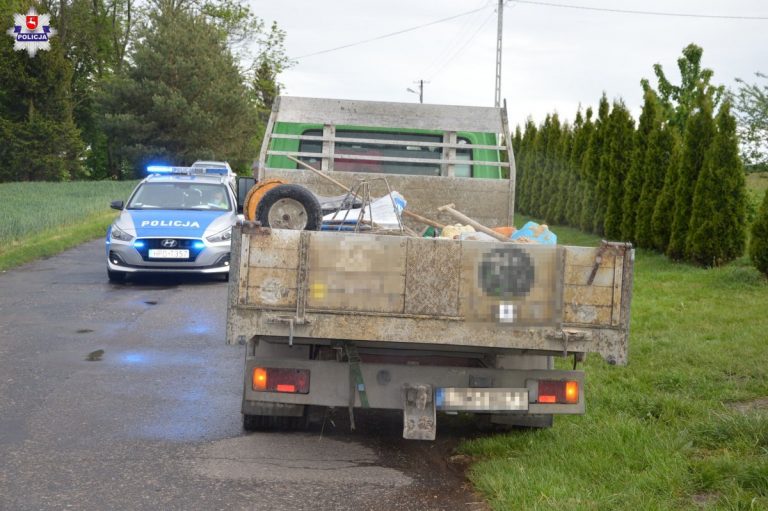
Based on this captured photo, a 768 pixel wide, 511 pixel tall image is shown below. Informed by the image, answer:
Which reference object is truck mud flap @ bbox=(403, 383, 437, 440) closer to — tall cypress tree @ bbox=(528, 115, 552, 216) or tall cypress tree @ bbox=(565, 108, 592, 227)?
tall cypress tree @ bbox=(565, 108, 592, 227)

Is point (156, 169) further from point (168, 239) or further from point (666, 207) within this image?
point (666, 207)

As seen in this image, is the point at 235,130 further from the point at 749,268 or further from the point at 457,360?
the point at 457,360

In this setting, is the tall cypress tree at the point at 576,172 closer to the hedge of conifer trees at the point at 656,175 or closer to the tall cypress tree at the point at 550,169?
the hedge of conifer trees at the point at 656,175

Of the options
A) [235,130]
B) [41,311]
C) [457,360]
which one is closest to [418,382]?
[457,360]

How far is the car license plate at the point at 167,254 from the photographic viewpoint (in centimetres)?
1495

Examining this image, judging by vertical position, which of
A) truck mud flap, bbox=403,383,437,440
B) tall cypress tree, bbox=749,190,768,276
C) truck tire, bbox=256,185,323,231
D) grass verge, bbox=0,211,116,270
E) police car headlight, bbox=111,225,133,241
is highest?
truck tire, bbox=256,185,323,231

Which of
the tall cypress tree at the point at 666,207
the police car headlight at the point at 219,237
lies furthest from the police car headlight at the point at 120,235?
the tall cypress tree at the point at 666,207

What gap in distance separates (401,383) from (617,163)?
752 inches

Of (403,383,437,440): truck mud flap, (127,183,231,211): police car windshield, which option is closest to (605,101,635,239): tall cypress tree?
(127,183,231,211): police car windshield

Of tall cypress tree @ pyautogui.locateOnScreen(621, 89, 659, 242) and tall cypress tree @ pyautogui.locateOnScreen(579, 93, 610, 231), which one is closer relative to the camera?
tall cypress tree @ pyautogui.locateOnScreen(621, 89, 659, 242)

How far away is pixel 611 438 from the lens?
6238 millimetres

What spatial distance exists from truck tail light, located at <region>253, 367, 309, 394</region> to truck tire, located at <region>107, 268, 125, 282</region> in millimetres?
9802

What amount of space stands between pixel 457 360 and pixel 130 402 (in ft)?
8.87

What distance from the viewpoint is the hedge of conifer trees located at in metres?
16.8
